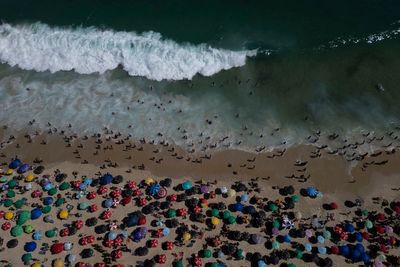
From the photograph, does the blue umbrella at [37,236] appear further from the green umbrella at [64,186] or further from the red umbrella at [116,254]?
the red umbrella at [116,254]

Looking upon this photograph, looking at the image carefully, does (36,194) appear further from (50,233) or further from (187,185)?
(187,185)

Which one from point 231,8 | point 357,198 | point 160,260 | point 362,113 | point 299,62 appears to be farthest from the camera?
point 231,8

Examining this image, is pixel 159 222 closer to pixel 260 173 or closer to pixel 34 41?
pixel 260 173

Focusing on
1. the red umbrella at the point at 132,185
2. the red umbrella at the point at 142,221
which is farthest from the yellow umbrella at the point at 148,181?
the red umbrella at the point at 142,221

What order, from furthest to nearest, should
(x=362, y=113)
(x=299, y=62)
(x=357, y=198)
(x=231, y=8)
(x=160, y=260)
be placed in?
1. (x=231, y=8)
2. (x=299, y=62)
3. (x=362, y=113)
4. (x=357, y=198)
5. (x=160, y=260)

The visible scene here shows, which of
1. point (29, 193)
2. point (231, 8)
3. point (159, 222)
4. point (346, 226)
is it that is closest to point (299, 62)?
point (231, 8)

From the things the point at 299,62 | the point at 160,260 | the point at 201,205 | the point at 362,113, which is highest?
the point at 299,62

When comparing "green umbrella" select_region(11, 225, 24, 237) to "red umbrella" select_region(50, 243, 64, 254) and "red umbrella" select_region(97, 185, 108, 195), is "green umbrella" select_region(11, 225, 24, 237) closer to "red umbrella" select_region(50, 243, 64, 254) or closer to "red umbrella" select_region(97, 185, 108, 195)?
"red umbrella" select_region(50, 243, 64, 254)

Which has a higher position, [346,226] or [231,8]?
[231,8]
